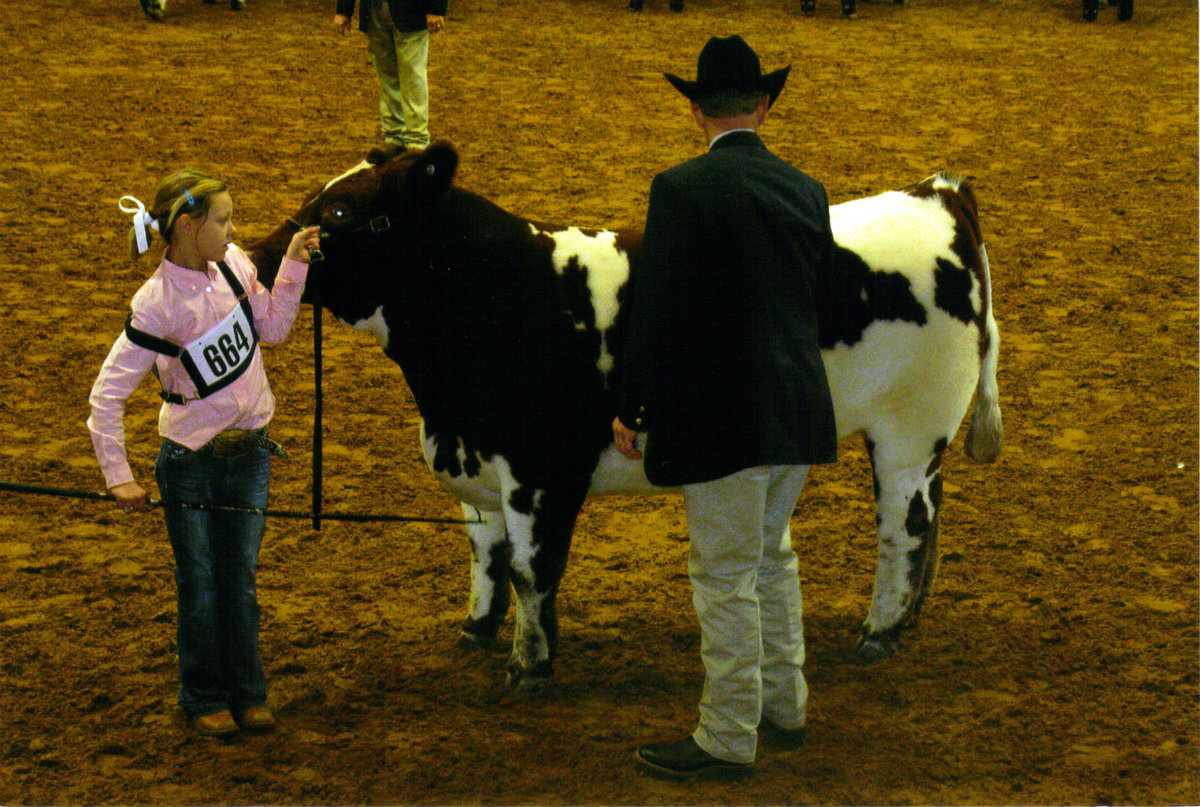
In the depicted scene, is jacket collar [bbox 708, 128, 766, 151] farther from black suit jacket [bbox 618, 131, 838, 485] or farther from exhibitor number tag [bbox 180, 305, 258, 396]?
exhibitor number tag [bbox 180, 305, 258, 396]

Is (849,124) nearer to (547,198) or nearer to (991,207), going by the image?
(991,207)

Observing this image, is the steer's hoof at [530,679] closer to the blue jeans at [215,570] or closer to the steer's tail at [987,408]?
the blue jeans at [215,570]

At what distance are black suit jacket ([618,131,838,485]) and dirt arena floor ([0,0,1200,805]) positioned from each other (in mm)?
1064

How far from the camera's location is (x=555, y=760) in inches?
153

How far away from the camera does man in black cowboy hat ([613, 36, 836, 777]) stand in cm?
336

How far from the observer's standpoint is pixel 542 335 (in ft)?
13.2

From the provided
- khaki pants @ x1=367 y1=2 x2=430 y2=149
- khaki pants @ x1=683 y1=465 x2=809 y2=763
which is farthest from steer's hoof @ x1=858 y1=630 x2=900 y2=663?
khaki pants @ x1=367 y1=2 x2=430 y2=149

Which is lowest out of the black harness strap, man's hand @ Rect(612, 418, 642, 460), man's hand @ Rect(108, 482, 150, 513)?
man's hand @ Rect(108, 482, 150, 513)

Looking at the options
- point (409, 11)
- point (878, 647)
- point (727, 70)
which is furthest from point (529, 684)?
point (409, 11)

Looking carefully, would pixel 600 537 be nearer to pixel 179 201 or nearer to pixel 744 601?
pixel 744 601

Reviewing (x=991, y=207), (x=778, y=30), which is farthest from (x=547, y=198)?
(x=778, y=30)

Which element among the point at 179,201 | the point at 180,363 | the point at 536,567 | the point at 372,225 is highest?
the point at 179,201

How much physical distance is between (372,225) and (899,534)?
206 centimetres

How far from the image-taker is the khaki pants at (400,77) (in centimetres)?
996
